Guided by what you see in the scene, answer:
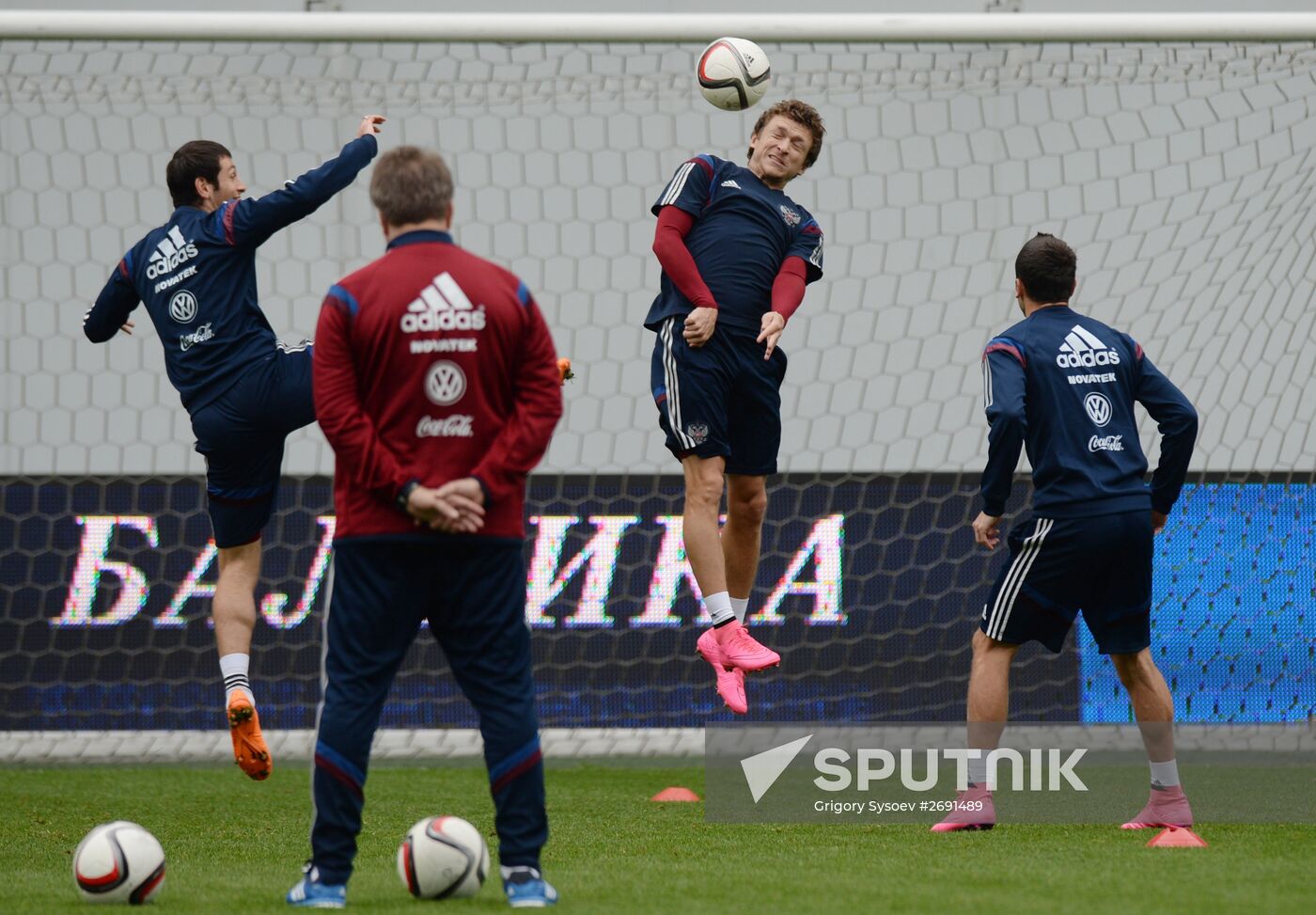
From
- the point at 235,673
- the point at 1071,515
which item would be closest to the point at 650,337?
the point at 235,673

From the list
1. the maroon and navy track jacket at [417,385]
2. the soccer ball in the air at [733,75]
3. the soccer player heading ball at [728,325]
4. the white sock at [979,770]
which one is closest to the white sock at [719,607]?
the soccer player heading ball at [728,325]

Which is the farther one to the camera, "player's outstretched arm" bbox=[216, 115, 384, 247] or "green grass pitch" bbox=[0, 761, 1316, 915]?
"player's outstretched arm" bbox=[216, 115, 384, 247]

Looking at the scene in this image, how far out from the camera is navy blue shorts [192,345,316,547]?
520 cm

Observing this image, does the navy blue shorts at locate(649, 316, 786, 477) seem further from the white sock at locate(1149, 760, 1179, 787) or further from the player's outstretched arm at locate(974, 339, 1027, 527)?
the white sock at locate(1149, 760, 1179, 787)

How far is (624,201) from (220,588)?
4121 mm

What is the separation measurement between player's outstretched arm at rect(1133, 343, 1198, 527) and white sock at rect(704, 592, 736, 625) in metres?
1.47

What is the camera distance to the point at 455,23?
6.63 metres

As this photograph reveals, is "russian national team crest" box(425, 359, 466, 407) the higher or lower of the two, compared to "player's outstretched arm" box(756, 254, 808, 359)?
lower

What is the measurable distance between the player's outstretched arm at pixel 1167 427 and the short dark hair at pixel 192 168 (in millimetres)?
3135

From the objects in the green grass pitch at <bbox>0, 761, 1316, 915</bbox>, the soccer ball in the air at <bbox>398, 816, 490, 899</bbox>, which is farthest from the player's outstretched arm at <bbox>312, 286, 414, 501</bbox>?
the green grass pitch at <bbox>0, 761, 1316, 915</bbox>

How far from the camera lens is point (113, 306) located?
5352 mm

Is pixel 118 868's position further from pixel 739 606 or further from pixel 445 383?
pixel 739 606

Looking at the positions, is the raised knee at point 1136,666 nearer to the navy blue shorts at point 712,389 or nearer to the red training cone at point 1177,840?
the red training cone at point 1177,840
